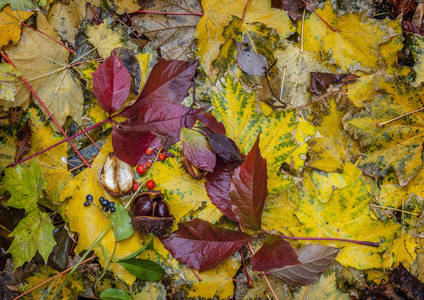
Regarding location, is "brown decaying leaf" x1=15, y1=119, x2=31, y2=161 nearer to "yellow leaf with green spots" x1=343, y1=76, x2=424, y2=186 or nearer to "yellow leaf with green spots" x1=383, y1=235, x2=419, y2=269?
"yellow leaf with green spots" x1=343, y1=76, x2=424, y2=186

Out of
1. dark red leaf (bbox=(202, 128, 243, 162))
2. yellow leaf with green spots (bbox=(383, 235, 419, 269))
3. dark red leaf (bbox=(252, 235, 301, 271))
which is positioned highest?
dark red leaf (bbox=(202, 128, 243, 162))

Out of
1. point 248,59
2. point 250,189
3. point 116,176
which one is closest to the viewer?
point 250,189

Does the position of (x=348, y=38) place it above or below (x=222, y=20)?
below

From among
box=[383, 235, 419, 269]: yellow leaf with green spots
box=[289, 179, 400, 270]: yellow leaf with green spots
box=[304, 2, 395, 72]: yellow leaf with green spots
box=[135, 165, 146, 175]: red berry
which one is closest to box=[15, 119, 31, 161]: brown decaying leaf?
box=[135, 165, 146, 175]: red berry

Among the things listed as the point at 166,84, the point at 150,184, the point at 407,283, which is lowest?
the point at 407,283

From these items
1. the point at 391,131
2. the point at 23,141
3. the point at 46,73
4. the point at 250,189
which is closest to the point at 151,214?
the point at 250,189

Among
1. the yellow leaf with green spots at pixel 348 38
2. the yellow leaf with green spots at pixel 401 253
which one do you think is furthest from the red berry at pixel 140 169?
the yellow leaf with green spots at pixel 401 253

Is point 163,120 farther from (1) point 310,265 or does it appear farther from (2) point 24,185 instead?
(1) point 310,265
